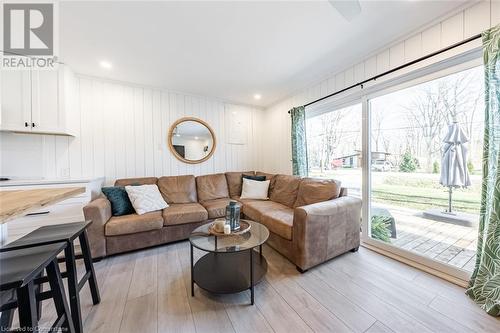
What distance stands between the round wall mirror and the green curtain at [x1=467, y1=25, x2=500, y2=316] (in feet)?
11.5

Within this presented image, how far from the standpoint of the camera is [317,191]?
2.40 m

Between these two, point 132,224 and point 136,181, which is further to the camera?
point 136,181

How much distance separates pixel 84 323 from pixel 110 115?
2756 millimetres

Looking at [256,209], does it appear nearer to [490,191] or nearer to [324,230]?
[324,230]

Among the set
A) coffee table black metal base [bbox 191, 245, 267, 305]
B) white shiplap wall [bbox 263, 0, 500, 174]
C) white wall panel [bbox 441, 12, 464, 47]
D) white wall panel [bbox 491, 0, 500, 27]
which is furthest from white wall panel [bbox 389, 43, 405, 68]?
coffee table black metal base [bbox 191, 245, 267, 305]

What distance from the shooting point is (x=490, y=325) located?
127 cm

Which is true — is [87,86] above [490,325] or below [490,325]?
above

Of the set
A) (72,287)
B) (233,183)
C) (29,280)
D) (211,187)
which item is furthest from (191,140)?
(29,280)

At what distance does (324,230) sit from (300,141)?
5.63 feet

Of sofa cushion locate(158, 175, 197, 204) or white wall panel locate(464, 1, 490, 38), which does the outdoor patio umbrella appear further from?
sofa cushion locate(158, 175, 197, 204)

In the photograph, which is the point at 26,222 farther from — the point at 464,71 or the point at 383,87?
the point at 464,71

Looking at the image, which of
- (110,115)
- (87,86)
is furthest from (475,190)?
(87,86)

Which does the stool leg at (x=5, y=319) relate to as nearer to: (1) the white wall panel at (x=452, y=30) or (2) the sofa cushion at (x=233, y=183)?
(2) the sofa cushion at (x=233, y=183)

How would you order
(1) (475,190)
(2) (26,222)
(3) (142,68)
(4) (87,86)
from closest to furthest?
(1) (475,190), (2) (26,222), (3) (142,68), (4) (87,86)
